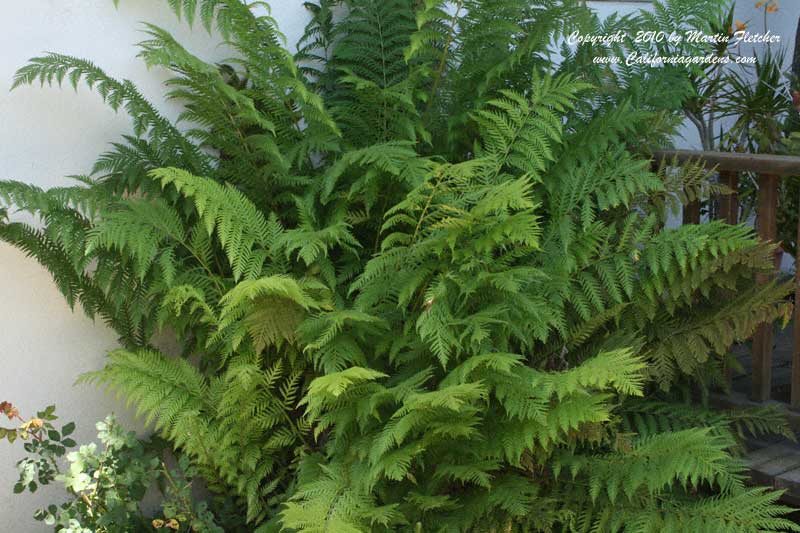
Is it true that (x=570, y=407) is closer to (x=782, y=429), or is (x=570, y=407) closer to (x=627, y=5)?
(x=782, y=429)

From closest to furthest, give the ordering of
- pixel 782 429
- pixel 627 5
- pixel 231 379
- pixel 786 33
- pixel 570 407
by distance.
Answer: pixel 570 407
pixel 231 379
pixel 782 429
pixel 627 5
pixel 786 33

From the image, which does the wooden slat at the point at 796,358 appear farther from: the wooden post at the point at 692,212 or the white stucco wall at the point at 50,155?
the white stucco wall at the point at 50,155

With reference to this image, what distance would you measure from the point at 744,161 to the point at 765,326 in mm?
557

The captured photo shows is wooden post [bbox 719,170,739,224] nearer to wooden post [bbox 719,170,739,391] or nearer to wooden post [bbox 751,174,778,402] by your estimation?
wooden post [bbox 719,170,739,391]

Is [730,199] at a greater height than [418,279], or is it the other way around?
[418,279]

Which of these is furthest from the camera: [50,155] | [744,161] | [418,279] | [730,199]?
[730,199]

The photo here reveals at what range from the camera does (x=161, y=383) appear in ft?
8.75

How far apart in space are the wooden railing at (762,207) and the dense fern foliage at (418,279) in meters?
0.11

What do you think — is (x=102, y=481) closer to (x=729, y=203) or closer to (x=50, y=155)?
(x=50, y=155)

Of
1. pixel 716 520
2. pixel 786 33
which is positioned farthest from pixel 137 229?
pixel 786 33

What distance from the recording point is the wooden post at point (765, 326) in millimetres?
2945

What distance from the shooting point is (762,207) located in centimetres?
297

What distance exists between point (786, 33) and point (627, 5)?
4.20 ft

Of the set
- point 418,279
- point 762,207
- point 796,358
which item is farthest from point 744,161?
point 418,279
